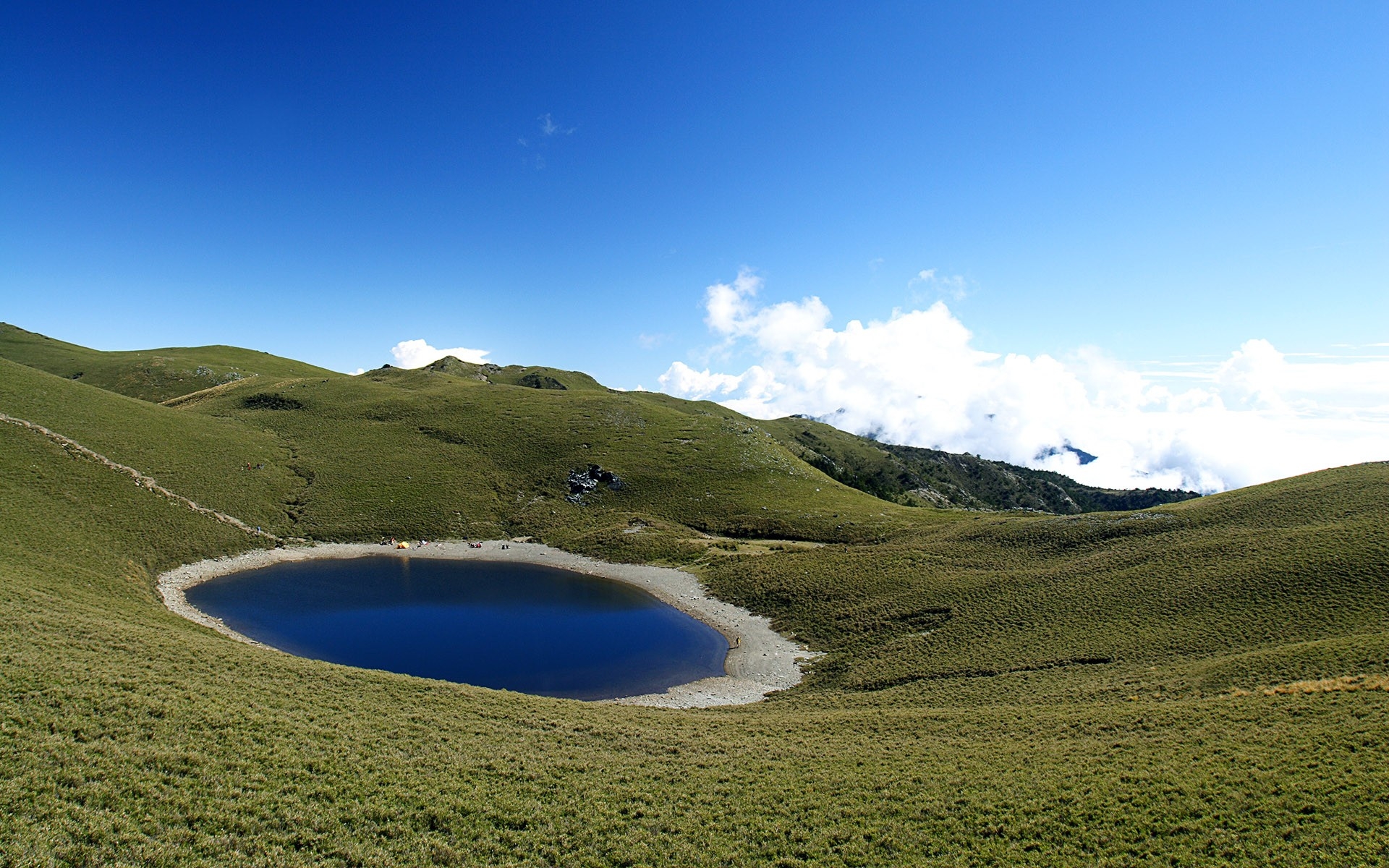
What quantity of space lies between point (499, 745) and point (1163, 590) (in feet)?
149

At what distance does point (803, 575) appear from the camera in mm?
57688

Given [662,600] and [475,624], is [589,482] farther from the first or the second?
[475,624]

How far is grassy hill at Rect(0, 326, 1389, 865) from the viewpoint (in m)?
14.3

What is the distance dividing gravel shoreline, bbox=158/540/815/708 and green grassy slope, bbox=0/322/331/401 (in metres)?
113

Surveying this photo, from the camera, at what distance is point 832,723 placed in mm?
25938

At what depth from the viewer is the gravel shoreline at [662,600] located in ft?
120

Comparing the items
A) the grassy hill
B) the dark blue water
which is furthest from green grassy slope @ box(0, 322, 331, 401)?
the dark blue water

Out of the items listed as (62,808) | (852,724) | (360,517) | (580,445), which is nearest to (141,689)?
(62,808)

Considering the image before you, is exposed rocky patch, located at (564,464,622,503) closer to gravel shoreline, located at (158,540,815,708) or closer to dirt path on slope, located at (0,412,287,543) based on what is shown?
gravel shoreline, located at (158,540,815,708)

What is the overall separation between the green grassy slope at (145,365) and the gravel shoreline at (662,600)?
11329cm

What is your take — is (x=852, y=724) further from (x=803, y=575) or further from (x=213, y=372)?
(x=213, y=372)

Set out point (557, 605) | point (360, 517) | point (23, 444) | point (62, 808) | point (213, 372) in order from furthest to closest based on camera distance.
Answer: point (213, 372) < point (360, 517) < point (23, 444) < point (557, 605) < point (62, 808)

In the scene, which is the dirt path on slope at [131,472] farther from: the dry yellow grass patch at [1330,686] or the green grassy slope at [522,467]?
the dry yellow grass patch at [1330,686]

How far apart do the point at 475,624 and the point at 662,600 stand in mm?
18839
